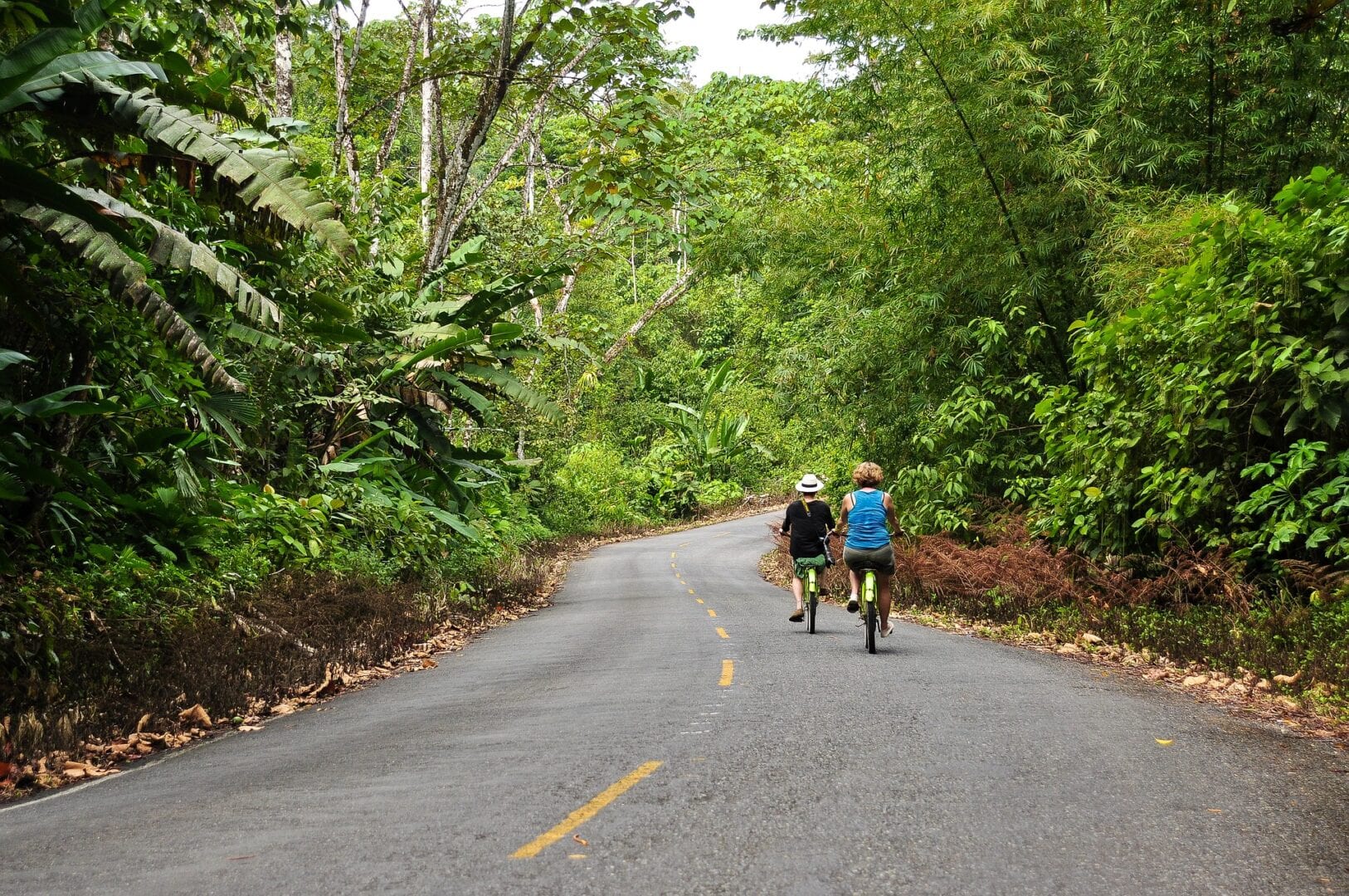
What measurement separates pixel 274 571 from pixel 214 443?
5.14 ft

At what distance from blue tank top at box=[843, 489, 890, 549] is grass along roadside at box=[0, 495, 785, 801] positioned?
16.2 feet

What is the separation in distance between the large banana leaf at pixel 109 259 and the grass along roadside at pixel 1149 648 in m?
9.09

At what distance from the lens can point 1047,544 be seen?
15.4 meters

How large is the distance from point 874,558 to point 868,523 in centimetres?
43

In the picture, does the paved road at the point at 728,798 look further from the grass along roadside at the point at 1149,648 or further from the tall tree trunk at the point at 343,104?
the tall tree trunk at the point at 343,104

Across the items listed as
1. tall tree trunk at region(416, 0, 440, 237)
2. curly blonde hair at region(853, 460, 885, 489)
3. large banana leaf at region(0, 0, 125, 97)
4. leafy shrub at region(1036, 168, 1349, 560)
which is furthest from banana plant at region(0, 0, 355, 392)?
tall tree trunk at region(416, 0, 440, 237)

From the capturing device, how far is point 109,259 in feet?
27.0

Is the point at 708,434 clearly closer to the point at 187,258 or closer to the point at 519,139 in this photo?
the point at 519,139

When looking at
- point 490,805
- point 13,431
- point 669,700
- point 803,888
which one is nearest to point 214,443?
point 13,431

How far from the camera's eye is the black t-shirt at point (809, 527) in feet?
45.7

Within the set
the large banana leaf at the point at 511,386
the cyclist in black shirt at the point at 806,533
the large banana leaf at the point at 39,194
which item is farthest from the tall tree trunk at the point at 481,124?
the large banana leaf at the point at 39,194

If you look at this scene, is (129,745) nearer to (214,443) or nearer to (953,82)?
(214,443)

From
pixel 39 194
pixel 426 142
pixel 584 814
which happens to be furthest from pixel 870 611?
pixel 426 142

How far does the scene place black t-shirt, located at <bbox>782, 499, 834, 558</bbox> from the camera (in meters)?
13.9
